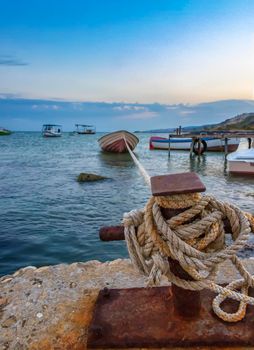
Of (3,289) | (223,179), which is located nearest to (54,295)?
(3,289)

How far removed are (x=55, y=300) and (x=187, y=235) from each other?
5.17ft

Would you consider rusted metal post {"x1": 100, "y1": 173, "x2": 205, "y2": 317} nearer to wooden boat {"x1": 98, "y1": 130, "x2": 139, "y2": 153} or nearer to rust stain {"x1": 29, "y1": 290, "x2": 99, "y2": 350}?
rust stain {"x1": 29, "y1": 290, "x2": 99, "y2": 350}

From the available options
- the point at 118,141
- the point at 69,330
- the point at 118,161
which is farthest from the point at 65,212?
the point at 118,141

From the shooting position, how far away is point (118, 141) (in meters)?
33.1

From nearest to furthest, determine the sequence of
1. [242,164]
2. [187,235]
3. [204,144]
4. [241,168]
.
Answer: [187,235] → [242,164] → [241,168] → [204,144]

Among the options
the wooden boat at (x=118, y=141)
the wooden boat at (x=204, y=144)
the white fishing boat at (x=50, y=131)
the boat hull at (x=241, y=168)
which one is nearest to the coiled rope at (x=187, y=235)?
the boat hull at (x=241, y=168)

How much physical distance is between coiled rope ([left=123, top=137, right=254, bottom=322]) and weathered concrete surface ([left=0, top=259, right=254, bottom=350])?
0.86 metres

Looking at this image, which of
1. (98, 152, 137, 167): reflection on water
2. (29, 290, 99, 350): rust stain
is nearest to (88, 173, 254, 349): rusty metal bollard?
(29, 290, 99, 350): rust stain

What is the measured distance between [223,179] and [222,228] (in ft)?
49.7

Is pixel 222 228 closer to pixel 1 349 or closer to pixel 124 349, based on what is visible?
pixel 124 349

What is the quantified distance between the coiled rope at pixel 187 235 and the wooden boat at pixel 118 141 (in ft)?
100

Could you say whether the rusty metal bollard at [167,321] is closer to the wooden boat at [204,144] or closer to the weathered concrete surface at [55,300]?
the weathered concrete surface at [55,300]

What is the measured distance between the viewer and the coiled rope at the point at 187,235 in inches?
66.2

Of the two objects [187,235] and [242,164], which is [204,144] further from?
[187,235]
